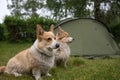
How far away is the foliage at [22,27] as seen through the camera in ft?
62.0

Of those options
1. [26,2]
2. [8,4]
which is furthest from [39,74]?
[8,4]

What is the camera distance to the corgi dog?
584 centimetres

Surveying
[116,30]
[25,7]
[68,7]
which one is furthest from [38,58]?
[25,7]

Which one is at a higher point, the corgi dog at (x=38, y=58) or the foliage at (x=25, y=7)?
the corgi dog at (x=38, y=58)

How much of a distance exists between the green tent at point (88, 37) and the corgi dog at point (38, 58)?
6.51 metres

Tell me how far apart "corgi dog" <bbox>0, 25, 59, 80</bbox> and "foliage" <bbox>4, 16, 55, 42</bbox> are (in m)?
12.7

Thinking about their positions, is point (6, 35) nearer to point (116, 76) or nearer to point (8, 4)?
point (116, 76)

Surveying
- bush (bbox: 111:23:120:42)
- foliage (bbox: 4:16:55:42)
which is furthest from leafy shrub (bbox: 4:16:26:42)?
bush (bbox: 111:23:120:42)

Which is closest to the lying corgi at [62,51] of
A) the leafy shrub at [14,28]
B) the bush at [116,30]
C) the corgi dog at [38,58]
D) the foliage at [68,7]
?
the corgi dog at [38,58]

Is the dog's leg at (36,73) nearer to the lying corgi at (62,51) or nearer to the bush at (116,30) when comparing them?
the lying corgi at (62,51)

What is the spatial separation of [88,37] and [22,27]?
757 centimetres

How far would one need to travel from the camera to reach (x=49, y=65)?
607 centimetres

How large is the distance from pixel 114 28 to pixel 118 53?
4.52 meters

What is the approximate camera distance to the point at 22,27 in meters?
19.4
